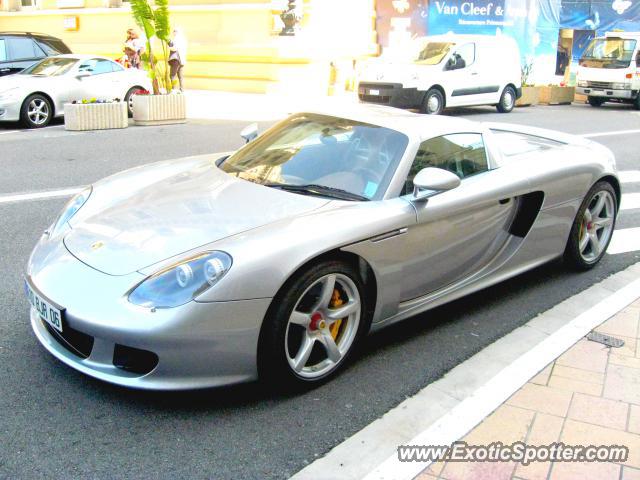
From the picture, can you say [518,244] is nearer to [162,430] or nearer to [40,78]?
[162,430]

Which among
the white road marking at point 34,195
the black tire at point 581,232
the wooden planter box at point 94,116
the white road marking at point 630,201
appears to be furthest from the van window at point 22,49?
the black tire at point 581,232

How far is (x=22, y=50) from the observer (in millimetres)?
14320

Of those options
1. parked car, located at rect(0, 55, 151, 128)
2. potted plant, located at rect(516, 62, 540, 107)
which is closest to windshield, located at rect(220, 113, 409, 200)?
parked car, located at rect(0, 55, 151, 128)

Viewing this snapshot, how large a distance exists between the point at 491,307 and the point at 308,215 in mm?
1699

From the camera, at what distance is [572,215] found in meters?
4.79

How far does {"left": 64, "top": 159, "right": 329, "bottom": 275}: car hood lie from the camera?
123 inches

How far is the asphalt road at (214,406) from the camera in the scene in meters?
2.69

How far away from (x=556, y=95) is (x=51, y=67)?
14733mm

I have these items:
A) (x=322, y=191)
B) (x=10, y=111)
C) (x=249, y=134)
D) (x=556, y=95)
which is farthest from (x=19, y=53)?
(x=556, y=95)

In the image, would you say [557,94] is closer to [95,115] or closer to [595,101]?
[595,101]

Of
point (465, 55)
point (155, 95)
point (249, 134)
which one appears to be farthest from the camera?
point (465, 55)

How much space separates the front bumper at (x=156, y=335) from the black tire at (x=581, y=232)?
2.81 meters

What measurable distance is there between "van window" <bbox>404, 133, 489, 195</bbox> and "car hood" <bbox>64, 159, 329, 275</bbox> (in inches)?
→ 26.5

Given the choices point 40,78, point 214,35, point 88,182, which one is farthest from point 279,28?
point 88,182
